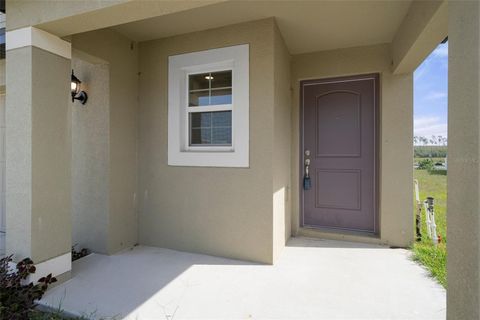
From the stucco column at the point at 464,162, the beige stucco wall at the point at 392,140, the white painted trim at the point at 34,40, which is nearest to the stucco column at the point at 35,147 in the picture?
the white painted trim at the point at 34,40

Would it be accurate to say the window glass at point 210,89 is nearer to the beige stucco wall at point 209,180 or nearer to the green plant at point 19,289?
the beige stucco wall at point 209,180

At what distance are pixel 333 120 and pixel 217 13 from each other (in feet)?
7.34

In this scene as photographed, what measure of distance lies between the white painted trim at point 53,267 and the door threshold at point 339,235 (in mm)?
2998

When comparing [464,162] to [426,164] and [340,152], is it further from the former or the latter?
[426,164]

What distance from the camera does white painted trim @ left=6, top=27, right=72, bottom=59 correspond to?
7.84 feet

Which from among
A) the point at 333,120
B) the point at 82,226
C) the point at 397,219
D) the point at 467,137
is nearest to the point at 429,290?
the point at 397,219

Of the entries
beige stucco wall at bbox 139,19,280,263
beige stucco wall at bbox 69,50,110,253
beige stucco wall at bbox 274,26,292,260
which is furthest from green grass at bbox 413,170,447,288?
beige stucco wall at bbox 69,50,110,253

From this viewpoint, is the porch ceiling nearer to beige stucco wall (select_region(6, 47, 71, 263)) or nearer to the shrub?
beige stucco wall (select_region(6, 47, 71, 263))

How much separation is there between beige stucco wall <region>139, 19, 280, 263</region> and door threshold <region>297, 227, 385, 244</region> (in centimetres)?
124

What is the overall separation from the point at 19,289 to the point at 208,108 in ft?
8.46

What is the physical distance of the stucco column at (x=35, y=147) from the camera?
238 cm

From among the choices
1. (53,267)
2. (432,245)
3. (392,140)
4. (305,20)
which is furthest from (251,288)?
(305,20)

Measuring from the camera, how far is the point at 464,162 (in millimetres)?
1229

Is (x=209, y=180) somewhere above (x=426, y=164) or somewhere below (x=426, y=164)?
below
